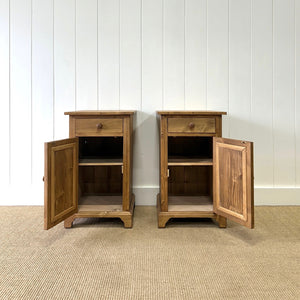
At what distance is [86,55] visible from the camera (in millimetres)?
2330

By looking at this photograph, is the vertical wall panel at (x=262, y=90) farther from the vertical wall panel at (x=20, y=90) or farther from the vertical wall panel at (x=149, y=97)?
the vertical wall panel at (x=20, y=90)

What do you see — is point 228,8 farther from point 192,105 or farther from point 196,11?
point 192,105

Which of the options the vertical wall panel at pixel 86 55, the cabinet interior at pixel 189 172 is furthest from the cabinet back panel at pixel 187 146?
the vertical wall panel at pixel 86 55

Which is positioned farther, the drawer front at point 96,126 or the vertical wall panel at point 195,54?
the vertical wall panel at point 195,54

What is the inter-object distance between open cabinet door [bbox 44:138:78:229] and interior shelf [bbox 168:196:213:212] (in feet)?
2.12

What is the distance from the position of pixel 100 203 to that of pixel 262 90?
1545 mm

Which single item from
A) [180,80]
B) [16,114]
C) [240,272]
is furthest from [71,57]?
[240,272]

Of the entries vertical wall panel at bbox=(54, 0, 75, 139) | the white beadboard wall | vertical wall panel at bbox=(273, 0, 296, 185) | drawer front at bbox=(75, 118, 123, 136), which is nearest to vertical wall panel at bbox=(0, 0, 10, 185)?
the white beadboard wall

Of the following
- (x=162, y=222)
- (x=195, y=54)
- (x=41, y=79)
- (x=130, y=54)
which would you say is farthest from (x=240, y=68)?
(x=41, y=79)

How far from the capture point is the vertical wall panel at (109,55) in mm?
2312

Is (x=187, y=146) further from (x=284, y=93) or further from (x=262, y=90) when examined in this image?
(x=284, y=93)

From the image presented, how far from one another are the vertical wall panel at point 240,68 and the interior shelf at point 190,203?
596 mm

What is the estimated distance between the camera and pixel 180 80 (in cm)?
233

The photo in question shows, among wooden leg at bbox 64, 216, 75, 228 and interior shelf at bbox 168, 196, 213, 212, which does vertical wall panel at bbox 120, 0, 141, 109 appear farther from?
wooden leg at bbox 64, 216, 75, 228
